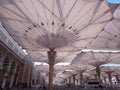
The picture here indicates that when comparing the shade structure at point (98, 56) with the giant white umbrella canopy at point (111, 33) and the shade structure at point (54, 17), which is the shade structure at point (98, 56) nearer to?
the giant white umbrella canopy at point (111, 33)

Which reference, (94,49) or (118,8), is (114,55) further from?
(118,8)

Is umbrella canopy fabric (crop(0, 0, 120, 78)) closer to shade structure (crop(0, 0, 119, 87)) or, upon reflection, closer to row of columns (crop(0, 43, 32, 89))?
shade structure (crop(0, 0, 119, 87))

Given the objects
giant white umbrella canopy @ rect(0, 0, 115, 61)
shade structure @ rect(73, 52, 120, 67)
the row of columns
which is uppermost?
giant white umbrella canopy @ rect(0, 0, 115, 61)

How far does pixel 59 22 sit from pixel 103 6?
19.3 feet

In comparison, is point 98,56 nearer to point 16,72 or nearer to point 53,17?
point 16,72

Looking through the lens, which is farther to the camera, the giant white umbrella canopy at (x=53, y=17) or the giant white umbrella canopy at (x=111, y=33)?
the giant white umbrella canopy at (x=111, y=33)

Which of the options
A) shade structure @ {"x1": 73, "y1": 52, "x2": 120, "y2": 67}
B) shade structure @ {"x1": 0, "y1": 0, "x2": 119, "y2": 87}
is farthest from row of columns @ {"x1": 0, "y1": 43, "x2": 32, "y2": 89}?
shade structure @ {"x1": 73, "y1": 52, "x2": 120, "y2": 67}

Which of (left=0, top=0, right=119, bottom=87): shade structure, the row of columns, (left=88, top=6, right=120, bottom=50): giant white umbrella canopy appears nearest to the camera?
(left=0, top=0, right=119, bottom=87): shade structure

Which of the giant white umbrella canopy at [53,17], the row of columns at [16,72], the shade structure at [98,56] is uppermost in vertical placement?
the giant white umbrella canopy at [53,17]

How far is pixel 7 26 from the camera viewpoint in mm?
22656

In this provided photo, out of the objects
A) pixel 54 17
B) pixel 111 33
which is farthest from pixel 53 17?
pixel 111 33

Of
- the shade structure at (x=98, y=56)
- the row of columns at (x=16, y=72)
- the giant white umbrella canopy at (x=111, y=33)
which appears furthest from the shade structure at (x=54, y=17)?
the shade structure at (x=98, y=56)

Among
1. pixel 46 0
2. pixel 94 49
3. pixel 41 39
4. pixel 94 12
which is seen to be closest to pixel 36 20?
pixel 46 0

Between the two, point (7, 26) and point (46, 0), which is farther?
point (7, 26)
